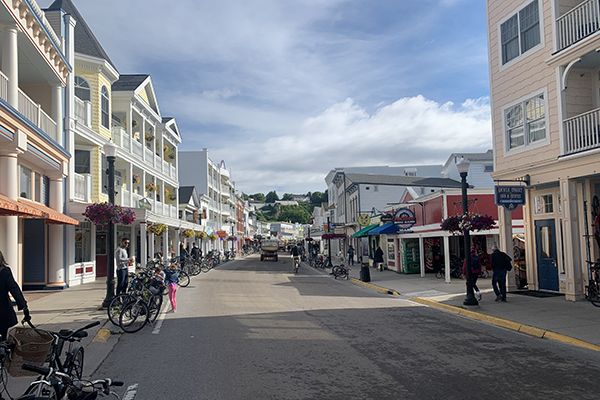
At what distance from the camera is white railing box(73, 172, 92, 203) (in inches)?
798

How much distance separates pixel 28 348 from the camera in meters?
4.73

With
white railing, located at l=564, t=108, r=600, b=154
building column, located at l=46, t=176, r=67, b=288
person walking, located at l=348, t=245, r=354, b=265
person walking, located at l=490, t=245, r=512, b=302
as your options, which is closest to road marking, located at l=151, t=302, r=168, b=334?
building column, located at l=46, t=176, r=67, b=288

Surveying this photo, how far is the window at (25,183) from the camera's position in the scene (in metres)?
15.7

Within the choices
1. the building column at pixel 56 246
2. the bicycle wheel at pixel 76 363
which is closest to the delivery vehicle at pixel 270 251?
the building column at pixel 56 246

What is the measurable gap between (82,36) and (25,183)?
11.3 metres

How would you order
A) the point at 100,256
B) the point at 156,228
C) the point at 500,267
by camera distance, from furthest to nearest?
the point at 156,228 → the point at 100,256 → the point at 500,267

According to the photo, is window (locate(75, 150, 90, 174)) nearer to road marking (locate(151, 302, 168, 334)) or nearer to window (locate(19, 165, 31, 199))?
window (locate(19, 165, 31, 199))

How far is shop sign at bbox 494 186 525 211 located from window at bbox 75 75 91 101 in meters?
18.6

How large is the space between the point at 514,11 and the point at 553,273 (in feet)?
28.1

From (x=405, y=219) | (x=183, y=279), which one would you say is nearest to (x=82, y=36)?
(x=183, y=279)

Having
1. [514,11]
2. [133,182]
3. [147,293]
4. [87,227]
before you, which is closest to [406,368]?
[147,293]

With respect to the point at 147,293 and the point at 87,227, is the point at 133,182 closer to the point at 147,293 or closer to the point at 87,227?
the point at 87,227

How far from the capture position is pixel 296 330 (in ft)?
33.0

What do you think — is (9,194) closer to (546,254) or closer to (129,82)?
(546,254)
